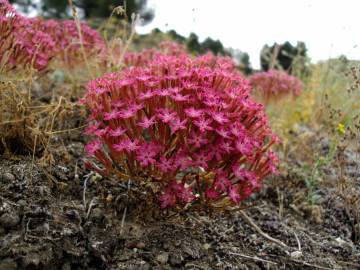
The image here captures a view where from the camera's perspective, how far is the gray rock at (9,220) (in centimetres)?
228

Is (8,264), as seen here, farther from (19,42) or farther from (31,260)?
(19,42)

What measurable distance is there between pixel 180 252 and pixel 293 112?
4.34 m

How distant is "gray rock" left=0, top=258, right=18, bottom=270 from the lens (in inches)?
81.7

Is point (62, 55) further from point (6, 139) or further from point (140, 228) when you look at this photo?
point (140, 228)

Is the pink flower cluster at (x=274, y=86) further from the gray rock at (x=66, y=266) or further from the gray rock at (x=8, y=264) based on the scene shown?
the gray rock at (x=8, y=264)

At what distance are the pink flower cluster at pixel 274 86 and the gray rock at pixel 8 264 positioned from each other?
14.0ft

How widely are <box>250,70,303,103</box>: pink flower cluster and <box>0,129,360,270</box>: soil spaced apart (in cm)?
259

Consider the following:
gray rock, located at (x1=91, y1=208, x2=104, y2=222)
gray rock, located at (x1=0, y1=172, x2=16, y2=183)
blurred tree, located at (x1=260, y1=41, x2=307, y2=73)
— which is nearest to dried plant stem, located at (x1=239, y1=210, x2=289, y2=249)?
gray rock, located at (x1=91, y1=208, x2=104, y2=222)

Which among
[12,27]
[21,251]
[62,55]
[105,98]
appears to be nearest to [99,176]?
[105,98]

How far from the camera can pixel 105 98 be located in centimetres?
249

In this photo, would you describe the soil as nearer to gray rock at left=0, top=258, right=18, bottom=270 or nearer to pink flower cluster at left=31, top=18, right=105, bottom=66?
gray rock at left=0, top=258, right=18, bottom=270

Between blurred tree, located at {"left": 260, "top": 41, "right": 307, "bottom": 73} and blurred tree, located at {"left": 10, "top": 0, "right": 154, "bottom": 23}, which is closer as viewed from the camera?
blurred tree, located at {"left": 260, "top": 41, "right": 307, "bottom": 73}

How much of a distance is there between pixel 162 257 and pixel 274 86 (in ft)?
12.2

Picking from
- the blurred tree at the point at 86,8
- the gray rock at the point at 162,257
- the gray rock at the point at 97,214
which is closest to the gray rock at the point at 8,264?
the gray rock at the point at 97,214
